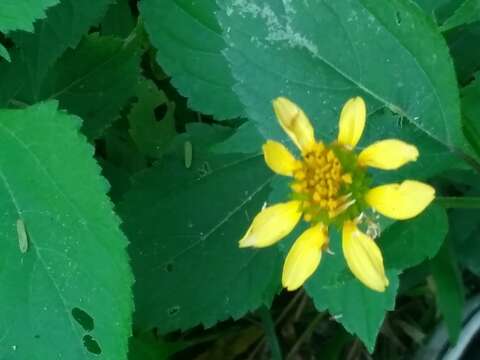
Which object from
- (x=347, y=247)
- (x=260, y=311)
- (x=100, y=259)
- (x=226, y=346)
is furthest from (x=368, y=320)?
(x=226, y=346)

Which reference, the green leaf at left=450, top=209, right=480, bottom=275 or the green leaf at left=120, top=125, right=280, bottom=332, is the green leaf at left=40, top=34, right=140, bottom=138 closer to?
the green leaf at left=120, top=125, right=280, bottom=332

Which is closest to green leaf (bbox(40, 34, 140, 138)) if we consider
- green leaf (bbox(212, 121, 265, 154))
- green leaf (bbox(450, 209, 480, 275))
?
green leaf (bbox(212, 121, 265, 154))

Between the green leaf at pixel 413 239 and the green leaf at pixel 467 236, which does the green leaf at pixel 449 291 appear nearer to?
the green leaf at pixel 467 236

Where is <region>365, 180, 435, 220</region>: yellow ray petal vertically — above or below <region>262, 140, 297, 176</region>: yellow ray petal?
below

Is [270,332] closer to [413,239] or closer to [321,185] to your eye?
[413,239]

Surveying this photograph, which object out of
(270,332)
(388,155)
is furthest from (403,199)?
(270,332)

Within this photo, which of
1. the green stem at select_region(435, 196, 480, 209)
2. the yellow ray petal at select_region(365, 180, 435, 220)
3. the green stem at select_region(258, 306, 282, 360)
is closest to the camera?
the yellow ray petal at select_region(365, 180, 435, 220)
